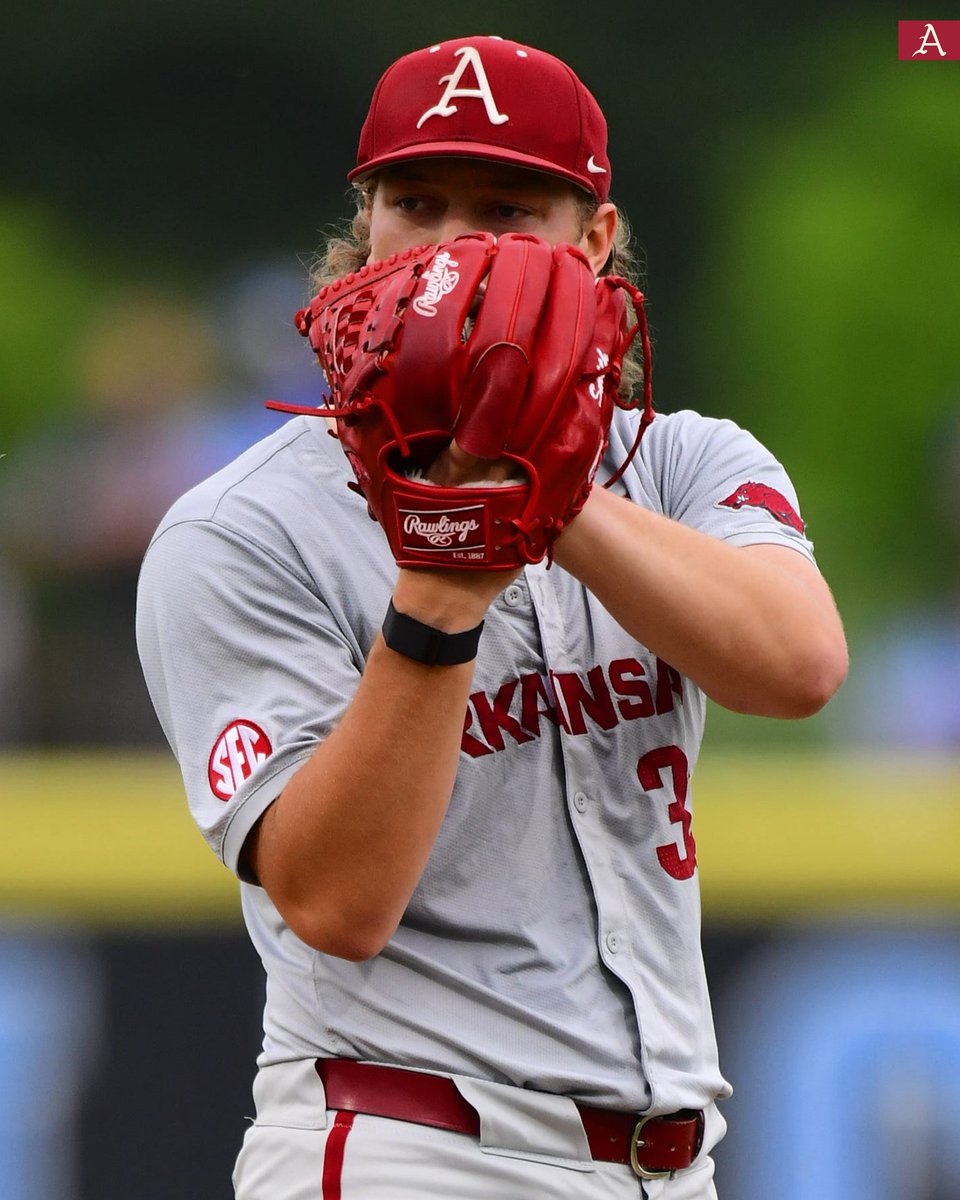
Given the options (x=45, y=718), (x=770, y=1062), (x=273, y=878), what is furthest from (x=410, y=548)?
(x=45, y=718)

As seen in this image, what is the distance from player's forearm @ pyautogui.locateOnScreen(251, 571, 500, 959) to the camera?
4.19 feet

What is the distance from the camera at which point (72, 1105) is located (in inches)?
129

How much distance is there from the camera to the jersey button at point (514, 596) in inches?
63.7

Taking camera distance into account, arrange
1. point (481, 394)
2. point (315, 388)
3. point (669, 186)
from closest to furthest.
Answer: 1. point (481, 394)
2. point (315, 388)
3. point (669, 186)

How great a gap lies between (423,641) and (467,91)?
639 millimetres

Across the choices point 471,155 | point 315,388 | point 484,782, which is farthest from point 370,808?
point 315,388

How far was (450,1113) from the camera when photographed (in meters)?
1.49

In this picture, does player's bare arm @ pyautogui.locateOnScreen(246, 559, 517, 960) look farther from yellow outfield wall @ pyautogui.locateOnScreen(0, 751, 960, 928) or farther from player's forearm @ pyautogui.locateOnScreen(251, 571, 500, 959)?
yellow outfield wall @ pyautogui.locateOnScreen(0, 751, 960, 928)

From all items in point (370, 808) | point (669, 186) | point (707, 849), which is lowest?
point (707, 849)

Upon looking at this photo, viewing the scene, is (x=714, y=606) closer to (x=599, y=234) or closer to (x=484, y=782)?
(x=484, y=782)

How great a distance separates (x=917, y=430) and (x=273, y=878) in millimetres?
3847

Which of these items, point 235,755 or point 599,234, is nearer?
point 235,755

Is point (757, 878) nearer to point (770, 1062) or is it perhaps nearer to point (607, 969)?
point (770, 1062)

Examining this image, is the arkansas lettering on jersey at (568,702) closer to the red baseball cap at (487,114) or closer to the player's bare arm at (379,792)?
the player's bare arm at (379,792)
